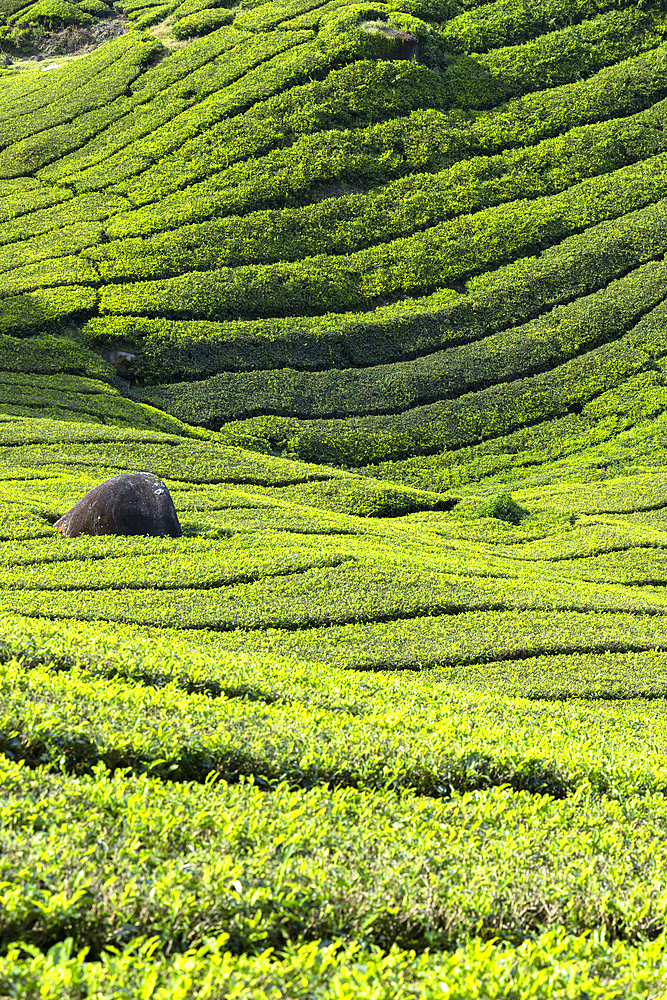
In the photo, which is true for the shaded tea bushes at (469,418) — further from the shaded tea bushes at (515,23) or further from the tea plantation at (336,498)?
the shaded tea bushes at (515,23)

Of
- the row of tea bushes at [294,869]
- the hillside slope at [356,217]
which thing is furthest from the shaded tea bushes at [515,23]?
the row of tea bushes at [294,869]

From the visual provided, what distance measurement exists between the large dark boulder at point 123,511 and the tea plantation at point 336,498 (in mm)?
383

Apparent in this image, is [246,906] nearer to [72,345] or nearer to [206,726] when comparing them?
[206,726]

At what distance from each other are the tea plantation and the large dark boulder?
0.38 metres

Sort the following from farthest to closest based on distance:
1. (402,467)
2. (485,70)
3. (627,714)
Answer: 1. (485,70)
2. (402,467)
3. (627,714)

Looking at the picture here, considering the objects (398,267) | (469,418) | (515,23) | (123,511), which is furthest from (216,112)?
(123,511)

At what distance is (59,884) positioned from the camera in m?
3.40

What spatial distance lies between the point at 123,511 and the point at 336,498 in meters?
7.76

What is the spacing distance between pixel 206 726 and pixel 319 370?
2494 centimetres

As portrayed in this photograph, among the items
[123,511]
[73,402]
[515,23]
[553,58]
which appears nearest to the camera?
[123,511]

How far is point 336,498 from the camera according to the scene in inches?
811

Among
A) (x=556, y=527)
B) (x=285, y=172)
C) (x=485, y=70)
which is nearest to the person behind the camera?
(x=556, y=527)

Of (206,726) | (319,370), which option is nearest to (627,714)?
(206,726)

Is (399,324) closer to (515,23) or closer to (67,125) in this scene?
(67,125)
